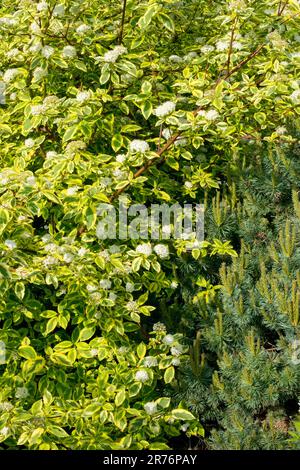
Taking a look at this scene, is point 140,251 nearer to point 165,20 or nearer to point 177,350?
point 177,350

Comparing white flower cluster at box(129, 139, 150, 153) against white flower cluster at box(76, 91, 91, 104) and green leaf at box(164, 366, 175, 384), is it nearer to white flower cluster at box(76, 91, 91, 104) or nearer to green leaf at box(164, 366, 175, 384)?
white flower cluster at box(76, 91, 91, 104)

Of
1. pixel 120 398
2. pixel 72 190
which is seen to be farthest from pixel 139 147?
pixel 120 398

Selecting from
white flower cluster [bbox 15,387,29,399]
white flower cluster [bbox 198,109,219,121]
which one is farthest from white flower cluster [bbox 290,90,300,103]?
white flower cluster [bbox 15,387,29,399]

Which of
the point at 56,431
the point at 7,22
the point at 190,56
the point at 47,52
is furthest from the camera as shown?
the point at 190,56

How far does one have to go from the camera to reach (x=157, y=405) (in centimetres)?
232

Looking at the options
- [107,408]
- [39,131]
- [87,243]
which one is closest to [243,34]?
[39,131]

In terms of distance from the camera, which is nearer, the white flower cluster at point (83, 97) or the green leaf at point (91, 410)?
the green leaf at point (91, 410)

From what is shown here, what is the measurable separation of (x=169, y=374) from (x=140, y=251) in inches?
18.9

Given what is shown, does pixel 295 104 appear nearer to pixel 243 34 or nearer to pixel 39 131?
pixel 243 34

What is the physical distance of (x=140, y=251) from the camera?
2.35 meters

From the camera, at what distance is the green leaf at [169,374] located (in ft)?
7.59

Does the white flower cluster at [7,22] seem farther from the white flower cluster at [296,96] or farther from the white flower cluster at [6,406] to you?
the white flower cluster at [6,406]

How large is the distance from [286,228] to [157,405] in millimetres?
822

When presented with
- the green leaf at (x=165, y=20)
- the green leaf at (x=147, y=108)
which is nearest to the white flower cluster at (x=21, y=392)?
the green leaf at (x=147, y=108)
